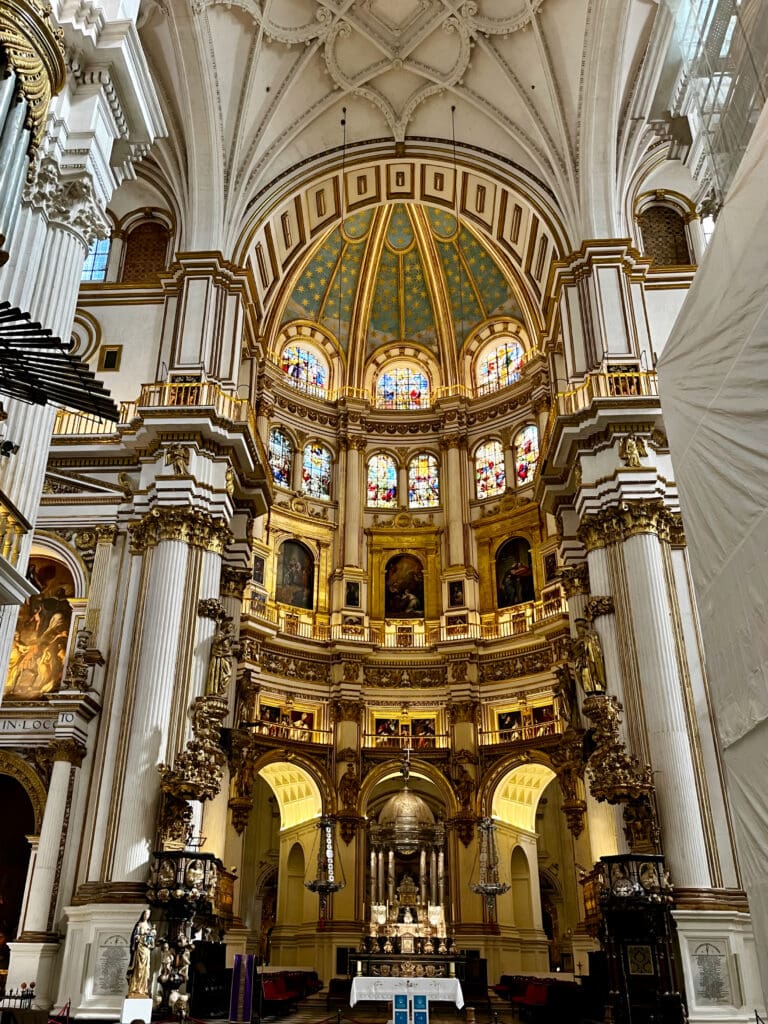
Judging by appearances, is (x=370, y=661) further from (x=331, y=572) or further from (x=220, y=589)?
(x=220, y=589)

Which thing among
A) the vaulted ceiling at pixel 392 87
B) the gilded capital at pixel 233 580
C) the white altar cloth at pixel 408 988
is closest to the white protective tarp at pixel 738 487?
the white altar cloth at pixel 408 988

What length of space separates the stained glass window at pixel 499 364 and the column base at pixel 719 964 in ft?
61.5

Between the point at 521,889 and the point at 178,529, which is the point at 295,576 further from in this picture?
the point at 521,889

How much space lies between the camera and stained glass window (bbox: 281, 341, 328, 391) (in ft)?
103

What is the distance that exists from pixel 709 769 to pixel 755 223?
11.5m

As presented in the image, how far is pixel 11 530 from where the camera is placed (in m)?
9.65

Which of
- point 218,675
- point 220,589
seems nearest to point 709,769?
point 218,675

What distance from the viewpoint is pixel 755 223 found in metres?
8.61

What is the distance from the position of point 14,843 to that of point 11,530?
13.6 m

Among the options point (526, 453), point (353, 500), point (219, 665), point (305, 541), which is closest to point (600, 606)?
point (219, 665)

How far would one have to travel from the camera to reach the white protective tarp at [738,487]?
27.6 ft

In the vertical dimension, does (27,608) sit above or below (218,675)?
above

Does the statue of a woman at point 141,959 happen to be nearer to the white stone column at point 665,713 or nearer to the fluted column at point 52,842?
the fluted column at point 52,842

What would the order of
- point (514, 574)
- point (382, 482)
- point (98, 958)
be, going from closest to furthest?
1. point (98, 958)
2. point (514, 574)
3. point (382, 482)
